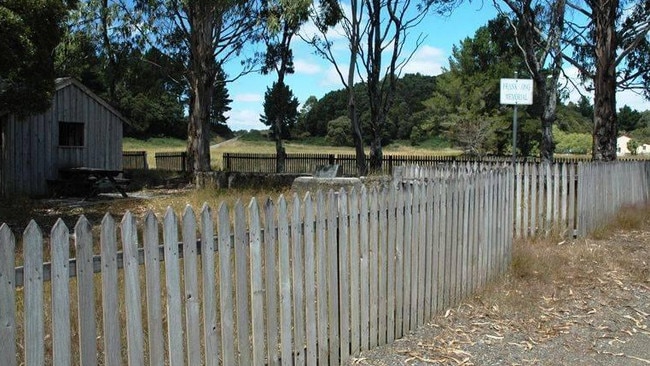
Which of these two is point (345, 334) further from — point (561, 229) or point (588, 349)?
point (561, 229)

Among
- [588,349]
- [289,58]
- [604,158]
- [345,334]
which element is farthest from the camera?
[289,58]

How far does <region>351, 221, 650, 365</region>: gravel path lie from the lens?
4555mm

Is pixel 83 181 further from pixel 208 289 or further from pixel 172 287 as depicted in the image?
pixel 172 287

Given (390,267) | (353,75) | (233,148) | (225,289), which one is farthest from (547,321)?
(233,148)

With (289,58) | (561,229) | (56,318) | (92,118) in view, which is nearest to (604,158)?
(561,229)

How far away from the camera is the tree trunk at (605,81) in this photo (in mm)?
13859

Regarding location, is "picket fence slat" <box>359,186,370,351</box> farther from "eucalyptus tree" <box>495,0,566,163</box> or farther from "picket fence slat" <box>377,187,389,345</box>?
"eucalyptus tree" <box>495,0,566,163</box>

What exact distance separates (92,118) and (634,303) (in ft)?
59.4

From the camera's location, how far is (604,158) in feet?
46.9

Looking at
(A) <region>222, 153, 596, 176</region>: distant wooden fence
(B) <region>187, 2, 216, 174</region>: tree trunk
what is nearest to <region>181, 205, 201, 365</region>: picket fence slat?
(B) <region>187, 2, 216, 174</region>: tree trunk

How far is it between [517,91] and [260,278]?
8525 millimetres

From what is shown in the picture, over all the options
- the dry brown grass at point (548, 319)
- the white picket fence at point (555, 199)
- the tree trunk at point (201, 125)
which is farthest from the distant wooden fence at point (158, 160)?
the dry brown grass at point (548, 319)

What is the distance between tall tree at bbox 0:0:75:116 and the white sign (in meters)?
10.3

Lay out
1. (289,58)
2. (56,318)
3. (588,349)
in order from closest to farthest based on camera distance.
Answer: (56,318) < (588,349) < (289,58)
